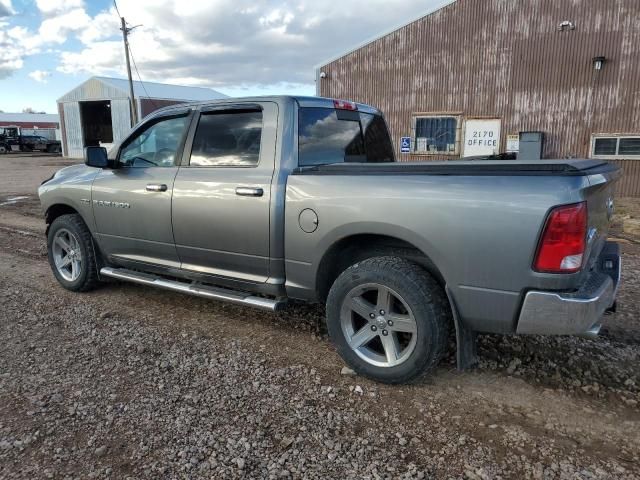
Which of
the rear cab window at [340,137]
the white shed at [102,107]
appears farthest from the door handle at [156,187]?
A: the white shed at [102,107]

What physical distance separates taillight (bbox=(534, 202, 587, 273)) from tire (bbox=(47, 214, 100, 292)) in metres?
4.22

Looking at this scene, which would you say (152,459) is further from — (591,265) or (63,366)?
(591,265)

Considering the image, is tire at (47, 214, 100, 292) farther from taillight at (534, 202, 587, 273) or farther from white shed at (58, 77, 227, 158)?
white shed at (58, 77, 227, 158)

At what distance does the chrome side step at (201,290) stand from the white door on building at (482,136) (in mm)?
12855

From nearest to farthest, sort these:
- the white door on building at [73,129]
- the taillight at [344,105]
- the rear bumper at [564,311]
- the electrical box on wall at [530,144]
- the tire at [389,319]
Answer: the rear bumper at [564,311], the tire at [389,319], the taillight at [344,105], the electrical box on wall at [530,144], the white door on building at [73,129]

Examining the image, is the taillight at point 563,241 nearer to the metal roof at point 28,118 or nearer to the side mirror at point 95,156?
the side mirror at point 95,156

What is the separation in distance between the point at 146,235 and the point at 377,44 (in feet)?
46.2

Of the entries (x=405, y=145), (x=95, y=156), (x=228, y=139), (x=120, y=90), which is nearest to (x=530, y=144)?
(x=405, y=145)

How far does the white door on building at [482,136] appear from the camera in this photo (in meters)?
15.1

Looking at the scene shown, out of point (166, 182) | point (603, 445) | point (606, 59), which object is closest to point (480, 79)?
point (606, 59)

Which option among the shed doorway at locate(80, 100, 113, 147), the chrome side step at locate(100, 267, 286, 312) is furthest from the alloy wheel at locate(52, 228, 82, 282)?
the shed doorway at locate(80, 100, 113, 147)

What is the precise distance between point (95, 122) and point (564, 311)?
4115 cm

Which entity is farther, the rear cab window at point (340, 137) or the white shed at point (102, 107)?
the white shed at point (102, 107)

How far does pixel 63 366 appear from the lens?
3562 mm
